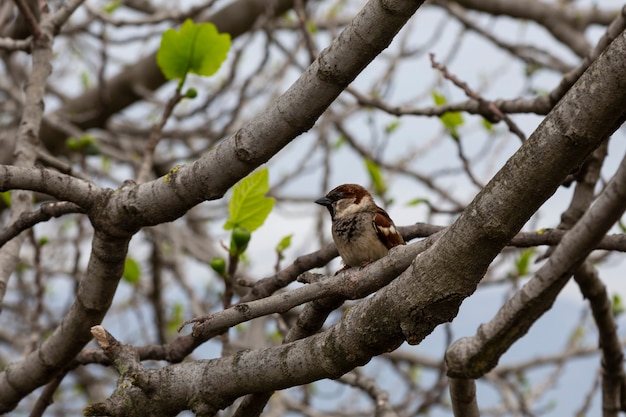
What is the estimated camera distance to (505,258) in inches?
205

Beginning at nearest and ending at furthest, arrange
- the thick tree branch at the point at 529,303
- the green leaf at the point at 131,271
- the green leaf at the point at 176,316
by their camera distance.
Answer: the thick tree branch at the point at 529,303, the green leaf at the point at 131,271, the green leaf at the point at 176,316

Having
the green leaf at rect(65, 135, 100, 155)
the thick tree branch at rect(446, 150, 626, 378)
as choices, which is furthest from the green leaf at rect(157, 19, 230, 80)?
the thick tree branch at rect(446, 150, 626, 378)

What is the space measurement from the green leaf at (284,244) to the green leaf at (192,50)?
680mm

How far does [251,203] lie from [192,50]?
23.8 inches

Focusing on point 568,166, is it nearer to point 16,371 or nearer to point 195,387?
point 195,387

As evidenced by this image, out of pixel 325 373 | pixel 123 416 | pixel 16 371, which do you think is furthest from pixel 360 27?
pixel 16 371

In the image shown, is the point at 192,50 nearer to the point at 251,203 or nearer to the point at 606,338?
the point at 251,203

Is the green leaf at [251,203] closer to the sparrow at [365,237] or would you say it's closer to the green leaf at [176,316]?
the sparrow at [365,237]

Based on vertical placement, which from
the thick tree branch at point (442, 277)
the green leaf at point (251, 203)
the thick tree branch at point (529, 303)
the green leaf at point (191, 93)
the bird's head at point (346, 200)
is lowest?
the thick tree branch at point (442, 277)

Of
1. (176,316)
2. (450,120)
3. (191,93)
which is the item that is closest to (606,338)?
(450,120)

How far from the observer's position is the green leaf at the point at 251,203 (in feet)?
8.30

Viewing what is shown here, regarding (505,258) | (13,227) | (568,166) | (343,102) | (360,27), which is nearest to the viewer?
(568,166)

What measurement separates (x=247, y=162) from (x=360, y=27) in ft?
1.33

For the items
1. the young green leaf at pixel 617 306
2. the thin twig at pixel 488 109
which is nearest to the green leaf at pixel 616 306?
the young green leaf at pixel 617 306
